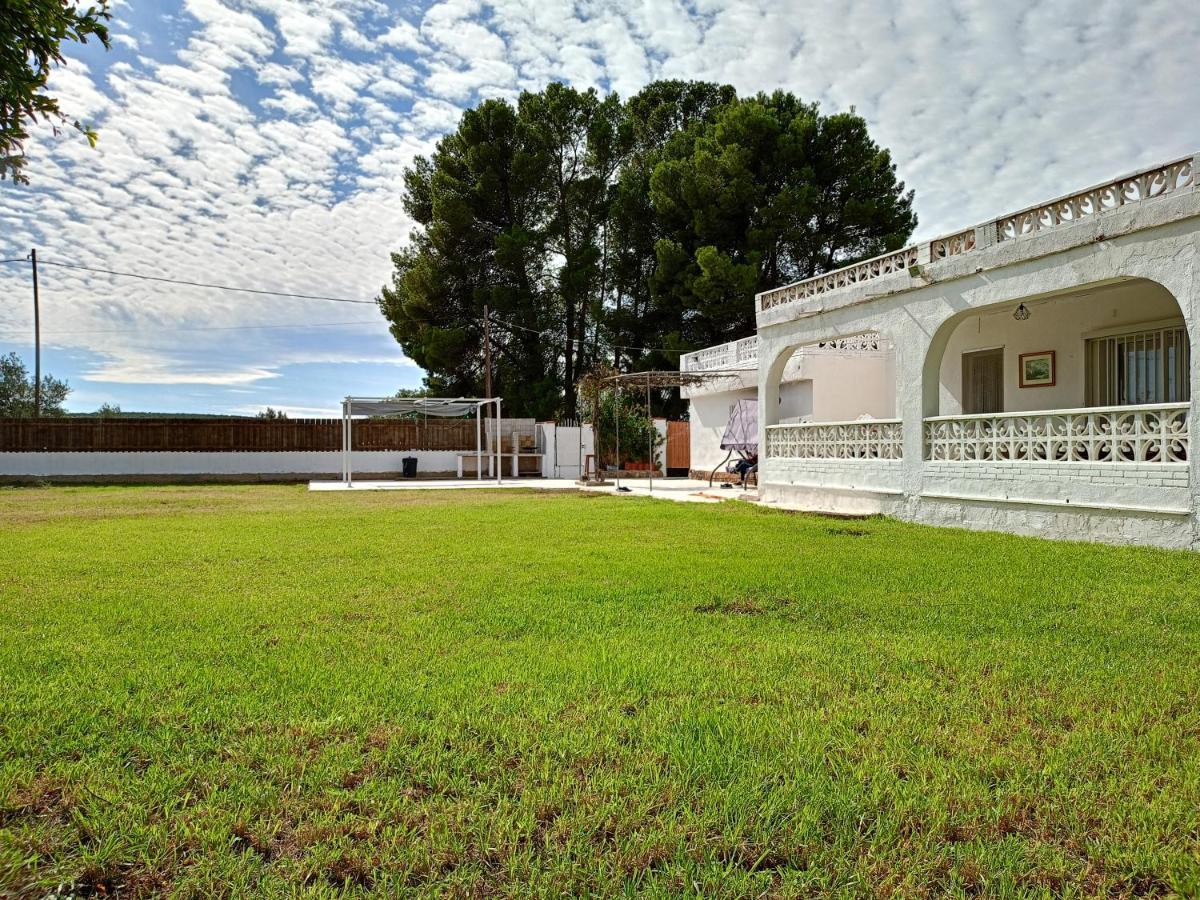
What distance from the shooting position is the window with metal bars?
9953 mm

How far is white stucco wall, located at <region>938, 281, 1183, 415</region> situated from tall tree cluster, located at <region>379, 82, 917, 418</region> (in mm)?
15910

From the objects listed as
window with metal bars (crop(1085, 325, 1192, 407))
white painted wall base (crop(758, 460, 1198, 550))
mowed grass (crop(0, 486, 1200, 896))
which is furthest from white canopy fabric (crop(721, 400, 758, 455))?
mowed grass (crop(0, 486, 1200, 896))

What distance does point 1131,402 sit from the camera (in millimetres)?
10445

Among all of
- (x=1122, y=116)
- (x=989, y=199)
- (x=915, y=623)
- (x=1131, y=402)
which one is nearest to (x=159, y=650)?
(x=915, y=623)

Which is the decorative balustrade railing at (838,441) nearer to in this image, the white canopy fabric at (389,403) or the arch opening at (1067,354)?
the arch opening at (1067,354)

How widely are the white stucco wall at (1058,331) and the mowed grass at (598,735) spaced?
229 inches

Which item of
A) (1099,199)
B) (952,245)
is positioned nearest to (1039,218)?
(1099,199)

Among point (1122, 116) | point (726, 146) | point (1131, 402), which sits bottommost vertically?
point (1131, 402)

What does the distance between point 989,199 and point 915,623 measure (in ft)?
56.3

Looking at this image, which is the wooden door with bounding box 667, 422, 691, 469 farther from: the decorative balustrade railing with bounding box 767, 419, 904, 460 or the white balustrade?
the decorative balustrade railing with bounding box 767, 419, 904, 460

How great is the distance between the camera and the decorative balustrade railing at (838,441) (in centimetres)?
1108

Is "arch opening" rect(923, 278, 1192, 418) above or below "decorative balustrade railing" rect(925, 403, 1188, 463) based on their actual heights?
above

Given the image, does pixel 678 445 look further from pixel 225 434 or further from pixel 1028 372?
pixel 225 434

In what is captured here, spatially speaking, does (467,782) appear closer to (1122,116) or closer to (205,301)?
(1122,116)
